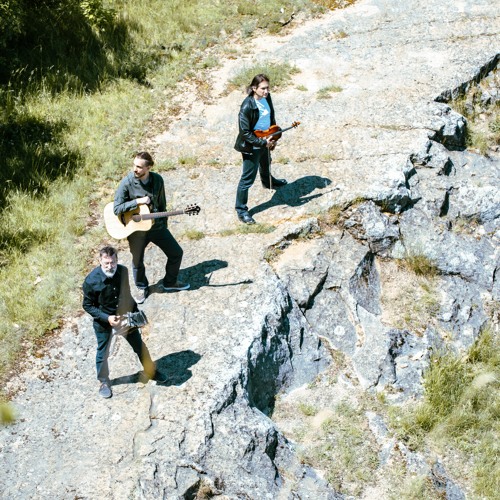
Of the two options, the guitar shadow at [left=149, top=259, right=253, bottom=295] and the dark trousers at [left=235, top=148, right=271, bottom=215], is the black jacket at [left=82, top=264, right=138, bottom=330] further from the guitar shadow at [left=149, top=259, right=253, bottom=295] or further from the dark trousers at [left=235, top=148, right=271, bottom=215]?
the dark trousers at [left=235, top=148, right=271, bottom=215]

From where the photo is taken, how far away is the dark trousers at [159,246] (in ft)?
24.5

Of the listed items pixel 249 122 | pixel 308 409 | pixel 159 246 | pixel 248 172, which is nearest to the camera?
pixel 308 409

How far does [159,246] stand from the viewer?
7.65 meters

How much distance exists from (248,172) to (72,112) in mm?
4215

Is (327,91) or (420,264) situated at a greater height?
(327,91)

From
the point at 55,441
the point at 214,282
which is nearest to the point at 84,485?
the point at 55,441

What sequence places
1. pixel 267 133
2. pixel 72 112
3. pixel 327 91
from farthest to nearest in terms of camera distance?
1. pixel 327 91
2. pixel 72 112
3. pixel 267 133

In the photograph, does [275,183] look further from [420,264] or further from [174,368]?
[174,368]

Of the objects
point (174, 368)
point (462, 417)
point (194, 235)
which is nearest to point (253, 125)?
point (194, 235)

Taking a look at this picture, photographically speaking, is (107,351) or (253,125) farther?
(253,125)

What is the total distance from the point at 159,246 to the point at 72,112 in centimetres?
483

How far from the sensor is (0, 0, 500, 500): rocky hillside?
6.47 meters

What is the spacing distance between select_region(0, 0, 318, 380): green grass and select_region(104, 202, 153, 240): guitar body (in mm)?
Answer: 1197

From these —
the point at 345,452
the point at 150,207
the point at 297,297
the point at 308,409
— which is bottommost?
the point at 345,452
